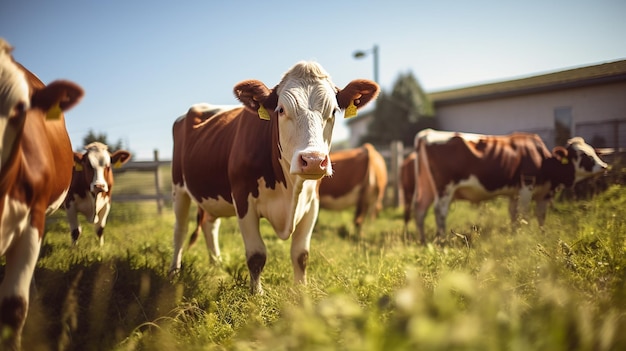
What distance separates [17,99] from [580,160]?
8204 mm

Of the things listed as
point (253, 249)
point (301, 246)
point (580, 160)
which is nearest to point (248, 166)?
point (253, 249)

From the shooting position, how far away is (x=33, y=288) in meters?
3.28

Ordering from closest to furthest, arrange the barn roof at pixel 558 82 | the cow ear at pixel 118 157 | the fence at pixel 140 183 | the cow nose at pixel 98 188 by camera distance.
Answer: the cow nose at pixel 98 188, the cow ear at pixel 118 157, the fence at pixel 140 183, the barn roof at pixel 558 82

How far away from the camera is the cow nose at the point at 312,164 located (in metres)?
2.78

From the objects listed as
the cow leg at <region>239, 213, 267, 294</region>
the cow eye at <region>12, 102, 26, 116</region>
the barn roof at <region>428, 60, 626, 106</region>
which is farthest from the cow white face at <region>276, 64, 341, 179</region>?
the barn roof at <region>428, 60, 626, 106</region>

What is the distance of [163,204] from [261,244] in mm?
8260

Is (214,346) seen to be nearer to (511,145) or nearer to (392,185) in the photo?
(511,145)

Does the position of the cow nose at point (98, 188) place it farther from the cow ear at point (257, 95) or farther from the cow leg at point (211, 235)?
the cow ear at point (257, 95)

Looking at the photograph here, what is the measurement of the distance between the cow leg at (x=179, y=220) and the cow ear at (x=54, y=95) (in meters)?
2.78

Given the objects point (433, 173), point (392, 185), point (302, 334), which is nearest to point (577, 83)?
point (392, 185)

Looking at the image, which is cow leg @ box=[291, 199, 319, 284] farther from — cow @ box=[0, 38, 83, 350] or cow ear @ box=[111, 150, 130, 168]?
cow ear @ box=[111, 150, 130, 168]

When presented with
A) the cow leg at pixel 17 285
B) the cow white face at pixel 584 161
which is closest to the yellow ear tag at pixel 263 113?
the cow leg at pixel 17 285

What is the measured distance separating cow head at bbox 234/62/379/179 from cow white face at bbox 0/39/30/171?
161cm

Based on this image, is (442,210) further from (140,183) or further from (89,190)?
(140,183)
